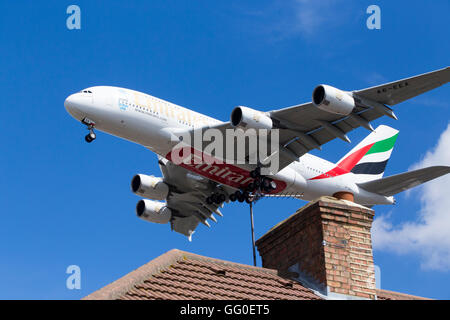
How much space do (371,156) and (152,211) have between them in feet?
46.4

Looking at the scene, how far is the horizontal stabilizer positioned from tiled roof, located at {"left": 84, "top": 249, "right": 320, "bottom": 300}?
19.4 m

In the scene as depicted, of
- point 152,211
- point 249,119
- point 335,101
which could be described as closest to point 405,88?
point 335,101

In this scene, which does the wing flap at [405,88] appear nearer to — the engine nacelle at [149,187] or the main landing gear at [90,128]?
the main landing gear at [90,128]

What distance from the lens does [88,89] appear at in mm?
30922

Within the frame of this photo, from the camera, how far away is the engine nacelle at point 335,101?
88.0 feet

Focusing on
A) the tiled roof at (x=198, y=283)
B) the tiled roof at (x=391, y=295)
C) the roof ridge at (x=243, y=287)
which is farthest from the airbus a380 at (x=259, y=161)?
the roof ridge at (x=243, y=287)

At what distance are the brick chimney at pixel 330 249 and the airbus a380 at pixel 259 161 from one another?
12.6 metres

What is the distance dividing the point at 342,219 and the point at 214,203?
23.5 metres

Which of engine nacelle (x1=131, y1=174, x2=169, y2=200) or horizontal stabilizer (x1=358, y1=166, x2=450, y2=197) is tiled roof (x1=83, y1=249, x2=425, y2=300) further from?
engine nacelle (x1=131, y1=174, x2=169, y2=200)

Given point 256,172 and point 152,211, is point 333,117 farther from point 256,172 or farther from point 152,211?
point 152,211

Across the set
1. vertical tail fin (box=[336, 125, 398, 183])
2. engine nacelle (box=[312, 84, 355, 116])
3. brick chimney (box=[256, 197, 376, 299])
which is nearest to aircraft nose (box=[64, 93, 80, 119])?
engine nacelle (box=[312, 84, 355, 116])

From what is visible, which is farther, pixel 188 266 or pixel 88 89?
pixel 88 89
